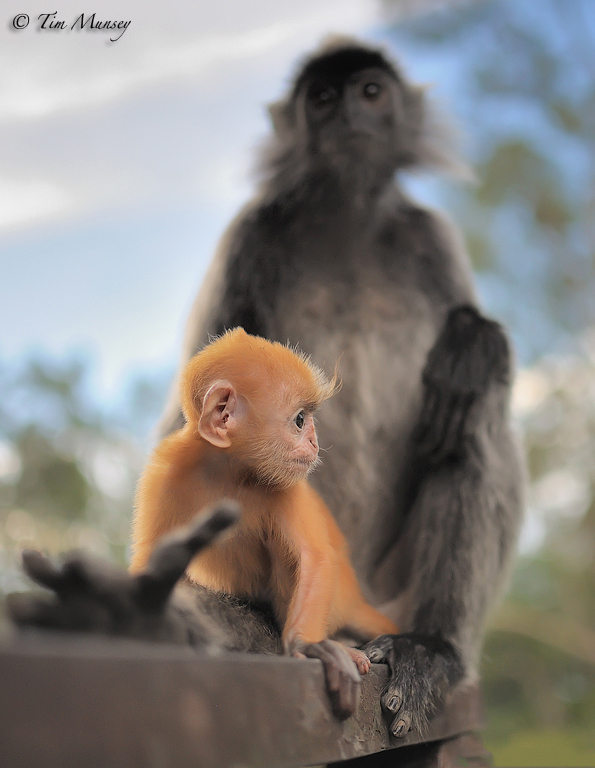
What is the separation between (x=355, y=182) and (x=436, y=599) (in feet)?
3.26

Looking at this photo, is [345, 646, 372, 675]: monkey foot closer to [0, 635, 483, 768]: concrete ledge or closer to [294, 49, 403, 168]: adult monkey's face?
[0, 635, 483, 768]: concrete ledge

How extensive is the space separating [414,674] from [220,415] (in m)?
0.63

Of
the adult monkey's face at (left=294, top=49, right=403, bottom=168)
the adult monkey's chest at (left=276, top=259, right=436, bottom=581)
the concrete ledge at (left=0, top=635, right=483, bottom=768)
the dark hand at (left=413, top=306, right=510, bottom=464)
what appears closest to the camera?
the concrete ledge at (left=0, top=635, right=483, bottom=768)

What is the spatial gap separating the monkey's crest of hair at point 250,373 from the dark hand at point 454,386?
24.2 inches

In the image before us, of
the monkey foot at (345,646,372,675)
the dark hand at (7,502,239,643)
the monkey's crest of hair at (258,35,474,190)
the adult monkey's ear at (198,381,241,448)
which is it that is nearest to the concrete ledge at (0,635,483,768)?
the dark hand at (7,502,239,643)

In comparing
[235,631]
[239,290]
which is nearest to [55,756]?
[235,631]

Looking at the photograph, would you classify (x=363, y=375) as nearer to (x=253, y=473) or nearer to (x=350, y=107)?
(x=350, y=107)

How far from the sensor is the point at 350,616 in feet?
4.11

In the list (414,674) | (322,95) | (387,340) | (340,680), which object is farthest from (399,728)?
(322,95)

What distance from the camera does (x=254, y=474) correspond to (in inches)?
39.7

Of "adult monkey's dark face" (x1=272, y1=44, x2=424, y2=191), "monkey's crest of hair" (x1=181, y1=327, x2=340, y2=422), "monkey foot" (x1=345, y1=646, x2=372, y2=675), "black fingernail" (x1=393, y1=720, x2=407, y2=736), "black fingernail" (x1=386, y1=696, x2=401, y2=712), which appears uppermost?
"adult monkey's dark face" (x1=272, y1=44, x2=424, y2=191)

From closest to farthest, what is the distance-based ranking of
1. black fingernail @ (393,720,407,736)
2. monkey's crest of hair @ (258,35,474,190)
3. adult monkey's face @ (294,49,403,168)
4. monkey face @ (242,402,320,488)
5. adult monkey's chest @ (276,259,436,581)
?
monkey face @ (242,402,320,488)
black fingernail @ (393,720,407,736)
adult monkey's chest @ (276,259,436,581)
adult monkey's face @ (294,49,403,168)
monkey's crest of hair @ (258,35,474,190)

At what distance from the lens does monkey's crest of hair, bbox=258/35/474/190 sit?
1959 millimetres

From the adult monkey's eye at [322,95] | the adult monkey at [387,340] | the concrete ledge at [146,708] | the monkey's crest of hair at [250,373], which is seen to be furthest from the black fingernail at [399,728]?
the adult monkey's eye at [322,95]
